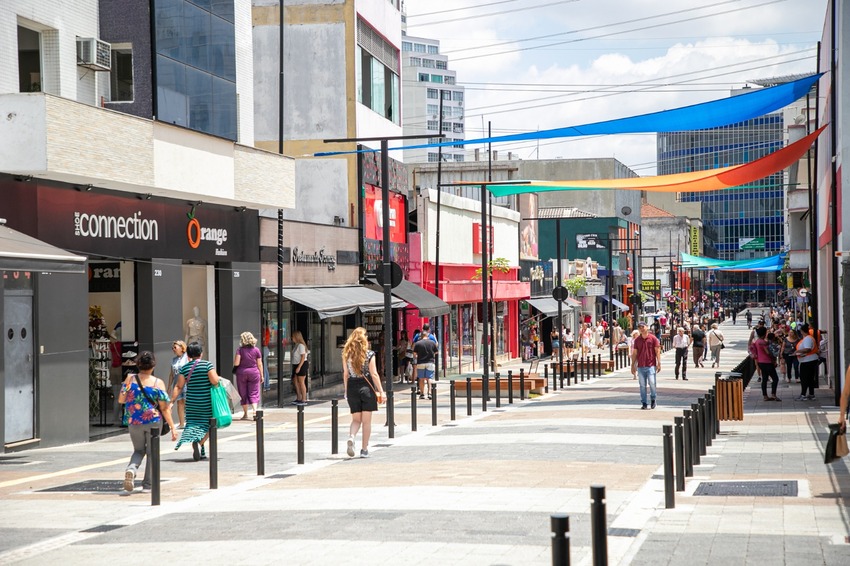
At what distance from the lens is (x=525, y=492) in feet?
41.5

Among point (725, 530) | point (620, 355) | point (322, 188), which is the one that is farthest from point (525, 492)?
point (620, 355)

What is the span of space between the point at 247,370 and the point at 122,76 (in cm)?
590

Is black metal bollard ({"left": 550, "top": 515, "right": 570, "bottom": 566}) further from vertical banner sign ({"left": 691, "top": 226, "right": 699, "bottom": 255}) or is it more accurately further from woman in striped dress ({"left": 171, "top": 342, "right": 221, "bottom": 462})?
vertical banner sign ({"left": 691, "top": 226, "right": 699, "bottom": 255})

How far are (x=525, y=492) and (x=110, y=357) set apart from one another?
461 inches

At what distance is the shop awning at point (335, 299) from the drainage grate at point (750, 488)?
15522 mm

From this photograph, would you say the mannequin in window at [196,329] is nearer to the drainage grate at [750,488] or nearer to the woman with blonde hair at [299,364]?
the woman with blonde hair at [299,364]

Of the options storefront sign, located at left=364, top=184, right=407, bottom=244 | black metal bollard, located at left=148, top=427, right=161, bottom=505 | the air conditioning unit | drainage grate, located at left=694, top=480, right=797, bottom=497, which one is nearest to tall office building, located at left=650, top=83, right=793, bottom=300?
storefront sign, located at left=364, top=184, right=407, bottom=244

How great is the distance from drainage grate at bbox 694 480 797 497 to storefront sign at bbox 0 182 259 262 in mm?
10777

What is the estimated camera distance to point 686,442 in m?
14.2

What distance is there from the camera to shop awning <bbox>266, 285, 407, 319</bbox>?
2842 cm

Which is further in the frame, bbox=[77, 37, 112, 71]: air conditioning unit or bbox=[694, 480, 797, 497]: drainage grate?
bbox=[77, 37, 112, 71]: air conditioning unit

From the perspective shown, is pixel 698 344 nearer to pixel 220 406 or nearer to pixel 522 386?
pixel 522 386

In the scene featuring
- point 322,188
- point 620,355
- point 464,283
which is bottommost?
point 620,355

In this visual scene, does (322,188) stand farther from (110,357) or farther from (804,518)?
(804,518)
